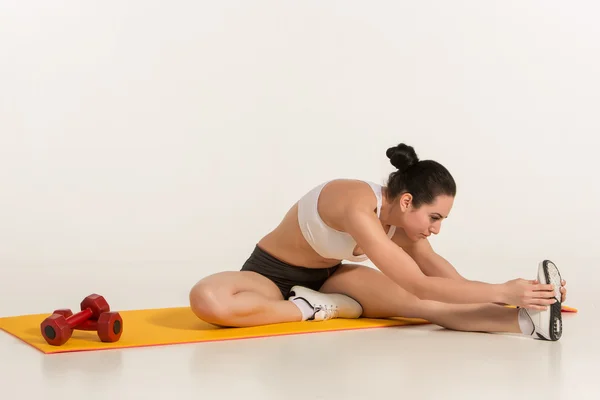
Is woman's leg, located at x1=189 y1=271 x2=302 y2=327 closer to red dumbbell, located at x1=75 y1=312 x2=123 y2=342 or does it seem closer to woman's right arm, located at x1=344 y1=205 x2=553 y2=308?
red dumbbell, located at x1=75 y1=312 x2=123 y2=342

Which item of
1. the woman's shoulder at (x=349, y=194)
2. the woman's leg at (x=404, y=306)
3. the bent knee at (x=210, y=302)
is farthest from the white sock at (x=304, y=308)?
the woman's shoulder at (x=349, y=194)

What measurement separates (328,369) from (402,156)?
103cm

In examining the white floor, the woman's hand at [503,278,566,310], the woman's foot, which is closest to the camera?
the white floor

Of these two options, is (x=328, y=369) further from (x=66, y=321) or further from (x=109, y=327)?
(x=66, y=321)

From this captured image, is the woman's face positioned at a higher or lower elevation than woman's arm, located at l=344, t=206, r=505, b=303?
higher

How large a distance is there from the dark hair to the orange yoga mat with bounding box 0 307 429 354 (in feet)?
2.21

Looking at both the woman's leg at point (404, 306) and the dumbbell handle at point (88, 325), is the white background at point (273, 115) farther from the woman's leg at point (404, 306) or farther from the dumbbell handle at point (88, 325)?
the dumbbell handle at point (88, 325)

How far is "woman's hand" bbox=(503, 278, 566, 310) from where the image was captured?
3578 millimetres

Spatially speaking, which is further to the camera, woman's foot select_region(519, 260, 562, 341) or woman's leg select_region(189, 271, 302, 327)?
woman's leg select_region(189, 271, 302, 327)

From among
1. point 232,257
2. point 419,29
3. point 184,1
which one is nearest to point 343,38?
point 419,29

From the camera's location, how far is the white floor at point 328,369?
297 centimetres

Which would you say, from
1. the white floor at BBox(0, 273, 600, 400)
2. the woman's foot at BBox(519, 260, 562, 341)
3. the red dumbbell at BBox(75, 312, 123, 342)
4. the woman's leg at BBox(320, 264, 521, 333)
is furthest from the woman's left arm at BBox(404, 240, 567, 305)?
the red dumbbell at BBox(75, 312, 123, 342)

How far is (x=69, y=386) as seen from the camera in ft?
10.0

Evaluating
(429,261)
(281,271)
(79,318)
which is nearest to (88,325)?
(79,318)
